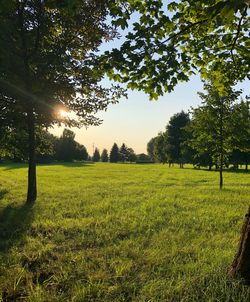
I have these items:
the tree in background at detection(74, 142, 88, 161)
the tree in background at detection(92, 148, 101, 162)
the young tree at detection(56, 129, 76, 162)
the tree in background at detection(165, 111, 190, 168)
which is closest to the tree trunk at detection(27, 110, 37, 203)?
A: the tree in background at detection(165, 111, 190, 168)

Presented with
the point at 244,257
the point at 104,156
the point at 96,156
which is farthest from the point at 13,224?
the point at 104,156

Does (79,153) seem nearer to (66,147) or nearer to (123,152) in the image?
(66,147)

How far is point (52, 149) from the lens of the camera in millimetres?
17688

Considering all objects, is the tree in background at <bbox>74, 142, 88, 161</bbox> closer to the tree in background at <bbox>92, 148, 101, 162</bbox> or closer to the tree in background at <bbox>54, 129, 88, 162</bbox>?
the tree in background at <bbox>54, 129, 88, 162</bbox>

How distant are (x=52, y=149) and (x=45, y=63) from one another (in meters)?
6.44

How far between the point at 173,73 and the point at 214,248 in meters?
3.85

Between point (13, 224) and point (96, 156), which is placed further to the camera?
point (96, 156)

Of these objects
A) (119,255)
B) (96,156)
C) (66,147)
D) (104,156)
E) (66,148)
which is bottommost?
(119,255)

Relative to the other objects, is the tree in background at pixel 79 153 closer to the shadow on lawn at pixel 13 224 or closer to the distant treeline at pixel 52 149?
the distant treeline at pixel 52 149

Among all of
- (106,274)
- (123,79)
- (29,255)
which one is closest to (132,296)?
(106,274)

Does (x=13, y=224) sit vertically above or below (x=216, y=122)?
below

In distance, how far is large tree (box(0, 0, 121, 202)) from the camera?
1265 cm

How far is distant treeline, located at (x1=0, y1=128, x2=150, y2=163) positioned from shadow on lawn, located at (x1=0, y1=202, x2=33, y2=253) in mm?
4563

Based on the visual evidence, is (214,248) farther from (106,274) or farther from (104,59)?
(104,59)
